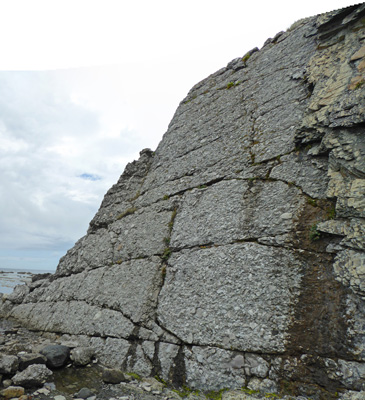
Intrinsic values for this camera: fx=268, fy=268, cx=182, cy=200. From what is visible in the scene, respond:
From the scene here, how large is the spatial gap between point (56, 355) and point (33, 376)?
0.53m

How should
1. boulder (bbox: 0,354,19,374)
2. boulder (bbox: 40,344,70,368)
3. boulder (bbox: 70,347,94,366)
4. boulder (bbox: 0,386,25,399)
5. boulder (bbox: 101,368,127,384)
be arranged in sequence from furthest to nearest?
boulder (bbox: 70,347,94,366) → boulder (bbox: 40,344,70,368) → boulder (bbox: 101,368,127,384) → boulder (bbox: 0,354,19,374) → boulder (bbox: 0,386,25,399)

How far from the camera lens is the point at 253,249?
3215 millimetres

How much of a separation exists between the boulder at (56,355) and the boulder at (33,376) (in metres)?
0.21

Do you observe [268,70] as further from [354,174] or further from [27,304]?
[27,304]

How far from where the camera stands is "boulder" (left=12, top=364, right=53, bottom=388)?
2795 mm

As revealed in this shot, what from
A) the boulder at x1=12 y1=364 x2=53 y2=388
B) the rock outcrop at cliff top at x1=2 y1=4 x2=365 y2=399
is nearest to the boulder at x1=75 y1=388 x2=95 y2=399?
the boulder at x1=12 y1=364 x2=53 y2=388

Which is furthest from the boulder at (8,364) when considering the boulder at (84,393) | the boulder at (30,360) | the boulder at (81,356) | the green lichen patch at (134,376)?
the green lichen patch at (134,376)

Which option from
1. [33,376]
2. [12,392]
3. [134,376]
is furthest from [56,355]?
[134,376]

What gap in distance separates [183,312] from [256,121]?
3.34 meters

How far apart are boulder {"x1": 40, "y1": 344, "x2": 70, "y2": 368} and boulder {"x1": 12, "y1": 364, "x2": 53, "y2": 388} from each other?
0.21 m

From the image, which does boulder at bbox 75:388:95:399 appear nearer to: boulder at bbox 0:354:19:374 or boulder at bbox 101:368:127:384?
boulder at bbox 101:368:127:384

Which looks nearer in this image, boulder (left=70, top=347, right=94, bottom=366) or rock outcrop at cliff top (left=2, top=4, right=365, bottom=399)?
rock outcrop at cliff top (left=2, top=4, right=365, bottom=399)

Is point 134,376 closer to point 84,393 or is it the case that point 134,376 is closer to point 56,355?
point 84,393

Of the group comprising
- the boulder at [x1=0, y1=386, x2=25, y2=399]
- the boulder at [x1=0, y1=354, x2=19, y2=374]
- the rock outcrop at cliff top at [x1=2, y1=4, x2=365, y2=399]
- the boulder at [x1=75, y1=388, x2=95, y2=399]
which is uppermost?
the rock outcrop at cliff top at [x1=2, y1=4, x2=365, y2=399]
